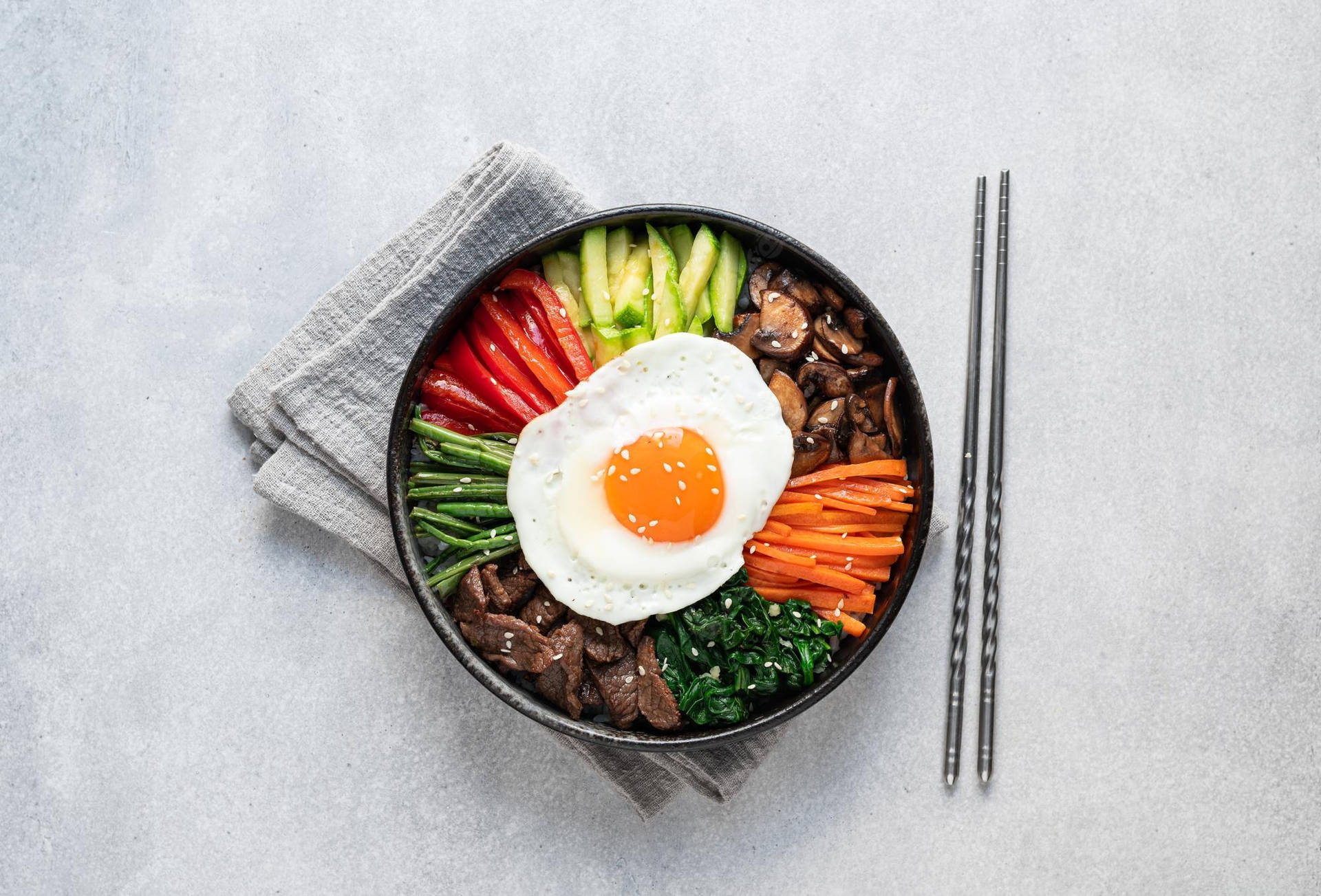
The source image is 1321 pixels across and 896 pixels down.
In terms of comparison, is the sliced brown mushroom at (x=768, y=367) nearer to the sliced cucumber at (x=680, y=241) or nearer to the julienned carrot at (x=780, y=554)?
the sliced cucumber at (x=680, y=241)

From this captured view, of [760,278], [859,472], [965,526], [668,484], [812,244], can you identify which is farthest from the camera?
[812,244]

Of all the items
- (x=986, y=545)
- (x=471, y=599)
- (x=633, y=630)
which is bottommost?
(x=633, y=630)

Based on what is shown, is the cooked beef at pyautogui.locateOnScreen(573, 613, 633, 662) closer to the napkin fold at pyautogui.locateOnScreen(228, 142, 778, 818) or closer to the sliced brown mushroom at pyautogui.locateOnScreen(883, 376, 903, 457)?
the napkin fold at pyautogui.locateOnScreen(228, 142, 778, 818)

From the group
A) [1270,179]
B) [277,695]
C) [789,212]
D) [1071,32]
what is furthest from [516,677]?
[1270,179]

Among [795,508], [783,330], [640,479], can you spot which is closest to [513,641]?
[640,479]

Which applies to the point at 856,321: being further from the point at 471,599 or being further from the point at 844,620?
the point at 471,599

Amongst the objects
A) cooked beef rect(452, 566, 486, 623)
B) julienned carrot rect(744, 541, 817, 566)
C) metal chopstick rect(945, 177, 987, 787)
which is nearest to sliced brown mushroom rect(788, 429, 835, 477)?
julienned carrot rect(744, 541, 817, 566)

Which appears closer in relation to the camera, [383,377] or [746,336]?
[746,336]
